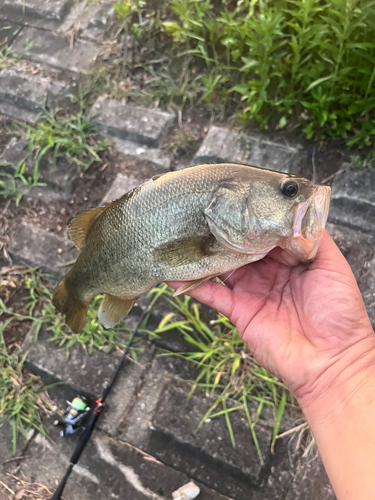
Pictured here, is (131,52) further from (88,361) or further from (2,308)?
(88,361)

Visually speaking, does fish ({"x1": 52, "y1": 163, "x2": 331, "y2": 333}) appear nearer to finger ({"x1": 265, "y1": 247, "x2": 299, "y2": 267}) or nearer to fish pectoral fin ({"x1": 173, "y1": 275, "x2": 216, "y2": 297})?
fish pectoral fin ({"x1": 173, "y1": 275, "x2": 216, "y2": 297})

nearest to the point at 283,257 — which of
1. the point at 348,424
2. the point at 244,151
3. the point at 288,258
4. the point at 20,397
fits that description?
the point at 288,258

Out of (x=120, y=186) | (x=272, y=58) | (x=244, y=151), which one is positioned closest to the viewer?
A: (x=272, y=58)

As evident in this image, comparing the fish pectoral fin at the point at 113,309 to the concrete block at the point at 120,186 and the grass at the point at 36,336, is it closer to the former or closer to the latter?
the grass at the point at 36,336

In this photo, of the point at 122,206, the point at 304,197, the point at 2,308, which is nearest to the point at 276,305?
the point at 304,197

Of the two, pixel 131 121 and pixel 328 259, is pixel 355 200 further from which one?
pixel 131 121

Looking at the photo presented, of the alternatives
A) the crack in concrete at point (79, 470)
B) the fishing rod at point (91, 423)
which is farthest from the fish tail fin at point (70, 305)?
the crack in concrete at point (79, 470)
